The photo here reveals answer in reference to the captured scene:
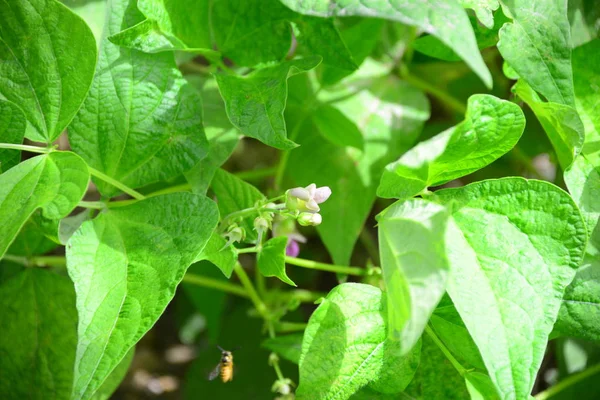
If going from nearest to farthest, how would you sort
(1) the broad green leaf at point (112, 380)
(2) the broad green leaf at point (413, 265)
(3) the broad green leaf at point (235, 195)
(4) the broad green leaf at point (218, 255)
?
1. (2) the broad green leaf at point (413, 265)
2. (4) the broad green leaf at point (218, 255)
3. (3) the broad green leaf at point (235, 195)
4. (1) the broad green leaf at point (112, 380)

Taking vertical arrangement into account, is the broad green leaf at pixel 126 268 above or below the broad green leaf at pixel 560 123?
below

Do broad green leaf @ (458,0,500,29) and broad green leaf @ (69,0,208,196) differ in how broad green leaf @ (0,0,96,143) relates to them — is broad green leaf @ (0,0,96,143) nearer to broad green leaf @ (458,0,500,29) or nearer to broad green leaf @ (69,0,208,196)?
broad green leaf @ (69,0,208,196)

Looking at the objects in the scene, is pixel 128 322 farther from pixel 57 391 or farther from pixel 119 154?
pixel 57 391

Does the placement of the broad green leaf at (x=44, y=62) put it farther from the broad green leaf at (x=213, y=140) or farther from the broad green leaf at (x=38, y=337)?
the broad green leaf at (x=38, y=337)

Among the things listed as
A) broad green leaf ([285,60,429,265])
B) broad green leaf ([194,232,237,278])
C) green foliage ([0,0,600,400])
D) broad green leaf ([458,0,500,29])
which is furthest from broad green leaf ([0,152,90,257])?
broad green leaf ([458,0,500,29])

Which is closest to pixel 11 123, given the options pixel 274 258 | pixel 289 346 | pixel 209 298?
pixel 274 258

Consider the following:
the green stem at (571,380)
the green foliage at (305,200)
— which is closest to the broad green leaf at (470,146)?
the green foliage at (305,200)

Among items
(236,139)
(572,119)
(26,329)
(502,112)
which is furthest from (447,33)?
(26,329)

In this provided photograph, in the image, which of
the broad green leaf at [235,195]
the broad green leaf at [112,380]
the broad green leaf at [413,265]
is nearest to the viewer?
the broad green leaf at [413,265]
